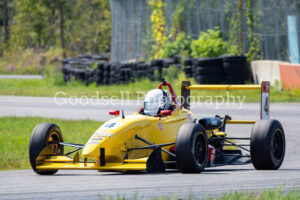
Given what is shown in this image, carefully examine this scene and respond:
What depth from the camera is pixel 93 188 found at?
675cm

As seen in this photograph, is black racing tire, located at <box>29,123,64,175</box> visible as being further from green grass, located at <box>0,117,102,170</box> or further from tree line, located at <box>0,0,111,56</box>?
tree line, located at <box>0,0,111,56</box>

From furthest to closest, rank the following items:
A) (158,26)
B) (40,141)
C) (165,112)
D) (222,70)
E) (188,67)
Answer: (158,26), (188,67), (222,70), (165,112), (40,141)

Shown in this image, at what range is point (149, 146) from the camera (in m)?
8.29

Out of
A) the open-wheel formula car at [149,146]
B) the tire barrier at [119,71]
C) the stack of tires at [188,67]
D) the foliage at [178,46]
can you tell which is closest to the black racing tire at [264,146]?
the open-wheel formula car at [149,146]

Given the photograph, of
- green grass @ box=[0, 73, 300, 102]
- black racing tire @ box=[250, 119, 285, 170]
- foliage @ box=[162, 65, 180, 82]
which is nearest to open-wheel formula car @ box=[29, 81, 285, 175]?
black racing tire @ box=[250, 119, 285, 170]

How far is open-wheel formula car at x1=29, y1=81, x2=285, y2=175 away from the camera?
26.2 feet

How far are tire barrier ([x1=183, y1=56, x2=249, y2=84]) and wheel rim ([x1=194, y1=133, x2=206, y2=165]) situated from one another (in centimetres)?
1457

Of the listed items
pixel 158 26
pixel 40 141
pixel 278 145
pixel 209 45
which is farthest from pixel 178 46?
pixel 40 141

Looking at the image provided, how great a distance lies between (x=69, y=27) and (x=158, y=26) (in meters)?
33.8

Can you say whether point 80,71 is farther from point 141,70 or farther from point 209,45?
point 209,45

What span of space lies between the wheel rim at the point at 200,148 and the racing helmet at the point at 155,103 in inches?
44.4

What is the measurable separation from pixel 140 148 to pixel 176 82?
16297 mm

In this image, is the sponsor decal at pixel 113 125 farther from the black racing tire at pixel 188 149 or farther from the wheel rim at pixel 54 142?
the wheel rim at pixel 54 142

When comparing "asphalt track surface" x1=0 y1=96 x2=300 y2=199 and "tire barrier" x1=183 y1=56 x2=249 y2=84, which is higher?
"tire barrier" x1=183 y1=56 x2=249 y2=84
